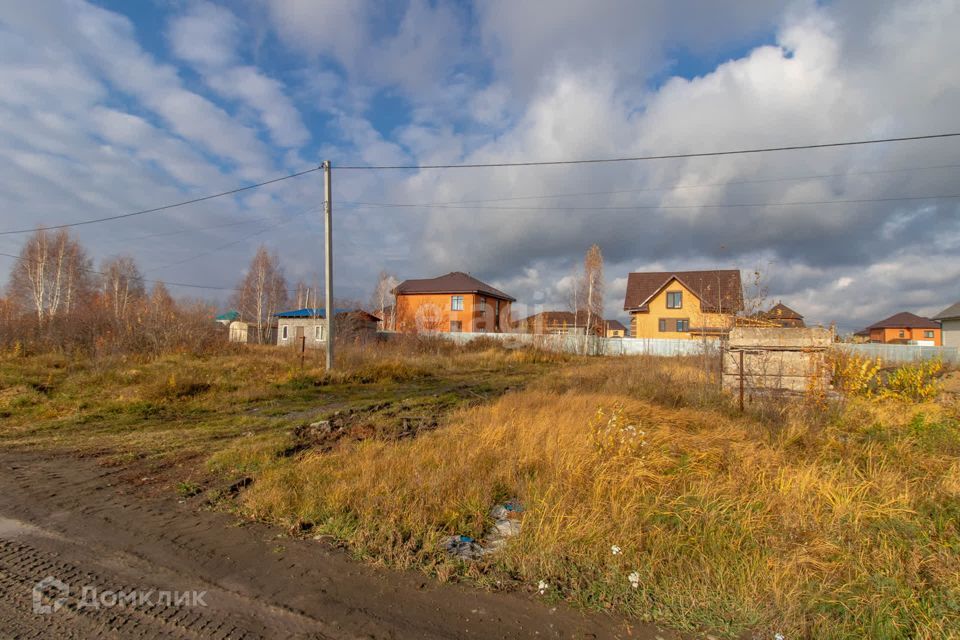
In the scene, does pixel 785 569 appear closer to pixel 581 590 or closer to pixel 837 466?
pixel 581 590

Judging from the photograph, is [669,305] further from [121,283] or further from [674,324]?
[121,283]

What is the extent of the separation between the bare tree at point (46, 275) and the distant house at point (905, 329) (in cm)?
8593

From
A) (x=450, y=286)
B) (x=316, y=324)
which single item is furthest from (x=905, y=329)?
(x=316, y=324)

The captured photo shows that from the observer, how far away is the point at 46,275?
3139 cm

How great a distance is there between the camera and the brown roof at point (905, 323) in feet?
192

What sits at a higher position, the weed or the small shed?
the small shed

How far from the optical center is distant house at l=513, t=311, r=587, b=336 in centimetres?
3262

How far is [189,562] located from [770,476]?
5.24 meters

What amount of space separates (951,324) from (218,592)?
Answer: 45.3m

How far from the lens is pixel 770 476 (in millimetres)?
4453

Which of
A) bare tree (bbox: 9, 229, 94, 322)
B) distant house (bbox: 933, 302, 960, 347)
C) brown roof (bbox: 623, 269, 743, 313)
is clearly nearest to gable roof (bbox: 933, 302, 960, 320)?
distant house (bbox: 933, 302, 960, 347)

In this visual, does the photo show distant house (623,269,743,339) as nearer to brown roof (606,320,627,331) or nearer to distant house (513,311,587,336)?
distant house (513,311,587,336)

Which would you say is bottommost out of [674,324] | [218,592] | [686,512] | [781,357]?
[218,592]

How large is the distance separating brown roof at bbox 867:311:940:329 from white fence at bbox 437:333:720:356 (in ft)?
173
